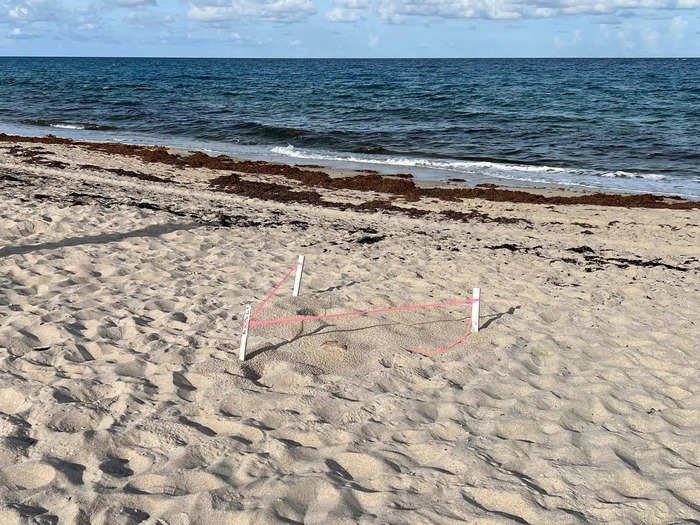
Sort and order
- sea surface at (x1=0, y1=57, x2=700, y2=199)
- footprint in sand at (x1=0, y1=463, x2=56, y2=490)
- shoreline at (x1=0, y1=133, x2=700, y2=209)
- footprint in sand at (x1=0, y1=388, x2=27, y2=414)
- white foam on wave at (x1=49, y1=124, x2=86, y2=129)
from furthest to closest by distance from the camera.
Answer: white foam on wave at (x1=49, y1=124, x2=86, y2=129) < sea surface at (x1=0, y1=57, x2=700, y2=199) < shoreline at (x1=0, y1=133, x2=700, y2=209) < footprint in sand at (x1=0, y1=388, x2=27, y2=414) < footprint in sand at (x1=0, y1=463, x2=56, y2=490)

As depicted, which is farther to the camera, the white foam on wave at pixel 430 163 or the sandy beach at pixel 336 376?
the white foam on wave at pixel 430 163

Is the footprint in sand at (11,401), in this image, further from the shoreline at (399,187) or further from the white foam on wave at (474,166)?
the white foam on wave at (474,166)

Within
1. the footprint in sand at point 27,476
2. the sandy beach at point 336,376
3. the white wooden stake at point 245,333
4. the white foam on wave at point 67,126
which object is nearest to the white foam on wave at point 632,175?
the sandy beach at point 336,376

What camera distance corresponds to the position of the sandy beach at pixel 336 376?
3.41m

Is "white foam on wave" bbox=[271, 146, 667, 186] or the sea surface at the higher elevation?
the sea surface

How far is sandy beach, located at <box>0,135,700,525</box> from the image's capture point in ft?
11.2

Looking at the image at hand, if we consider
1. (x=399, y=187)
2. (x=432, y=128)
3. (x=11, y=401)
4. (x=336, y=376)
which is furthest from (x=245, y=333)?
(x=432, y=128)

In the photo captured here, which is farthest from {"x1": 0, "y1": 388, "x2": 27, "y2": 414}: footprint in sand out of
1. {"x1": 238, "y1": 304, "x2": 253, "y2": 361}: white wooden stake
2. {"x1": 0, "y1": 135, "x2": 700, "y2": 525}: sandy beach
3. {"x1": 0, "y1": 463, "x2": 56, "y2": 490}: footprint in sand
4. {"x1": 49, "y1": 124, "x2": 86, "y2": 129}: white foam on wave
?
{"x1": 49, "y1": 124, "x2": 86, "y2": 129}: white foam on wave

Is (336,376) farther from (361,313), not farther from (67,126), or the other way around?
(67,126)

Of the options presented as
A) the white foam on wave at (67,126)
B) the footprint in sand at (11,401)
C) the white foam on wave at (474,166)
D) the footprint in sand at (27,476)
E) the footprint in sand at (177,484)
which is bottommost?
the footprint in sand at (177,484)

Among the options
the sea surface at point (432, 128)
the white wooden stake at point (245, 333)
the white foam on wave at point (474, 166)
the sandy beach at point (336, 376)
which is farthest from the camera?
the sea surface at point (432, 128)

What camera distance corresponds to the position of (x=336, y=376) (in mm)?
4965

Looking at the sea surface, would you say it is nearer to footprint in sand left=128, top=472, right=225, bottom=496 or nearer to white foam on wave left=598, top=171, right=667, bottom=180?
white foam on wave left=598, top=171, right=667, bottom=180

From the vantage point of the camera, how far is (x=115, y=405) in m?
4.18
